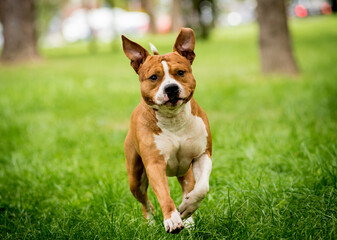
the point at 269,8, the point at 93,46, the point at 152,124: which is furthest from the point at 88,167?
the point at 93,46

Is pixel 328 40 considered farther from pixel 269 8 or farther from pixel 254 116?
pixel 254 116

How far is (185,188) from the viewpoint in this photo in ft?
10.9

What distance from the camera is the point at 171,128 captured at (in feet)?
9.65

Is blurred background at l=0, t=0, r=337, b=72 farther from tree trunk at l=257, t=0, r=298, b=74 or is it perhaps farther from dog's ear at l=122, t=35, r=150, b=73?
dog's ear at l=122, t=35, r=150, b=73

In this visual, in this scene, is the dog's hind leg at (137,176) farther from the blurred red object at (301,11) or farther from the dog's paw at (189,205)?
the blurred red object at (301,11)

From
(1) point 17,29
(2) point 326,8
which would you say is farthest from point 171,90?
(2) point 326,8

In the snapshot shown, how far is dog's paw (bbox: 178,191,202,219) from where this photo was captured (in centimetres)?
285

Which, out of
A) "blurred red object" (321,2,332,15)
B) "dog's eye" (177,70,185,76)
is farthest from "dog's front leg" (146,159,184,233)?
"blurred red object" (321,2,332,15)

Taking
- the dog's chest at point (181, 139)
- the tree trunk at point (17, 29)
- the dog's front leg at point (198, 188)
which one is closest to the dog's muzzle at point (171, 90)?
the dog's chest at point (181, 139)

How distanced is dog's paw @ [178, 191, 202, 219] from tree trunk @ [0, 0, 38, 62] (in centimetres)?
1378

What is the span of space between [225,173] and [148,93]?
204 centimetres

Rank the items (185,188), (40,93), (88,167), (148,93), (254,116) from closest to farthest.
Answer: (148,93) < (185,188) < (88,167) < (254,116) < (40,93)

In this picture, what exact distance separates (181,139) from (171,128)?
4.0 inches

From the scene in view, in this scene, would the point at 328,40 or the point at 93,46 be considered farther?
the point at 93,46
